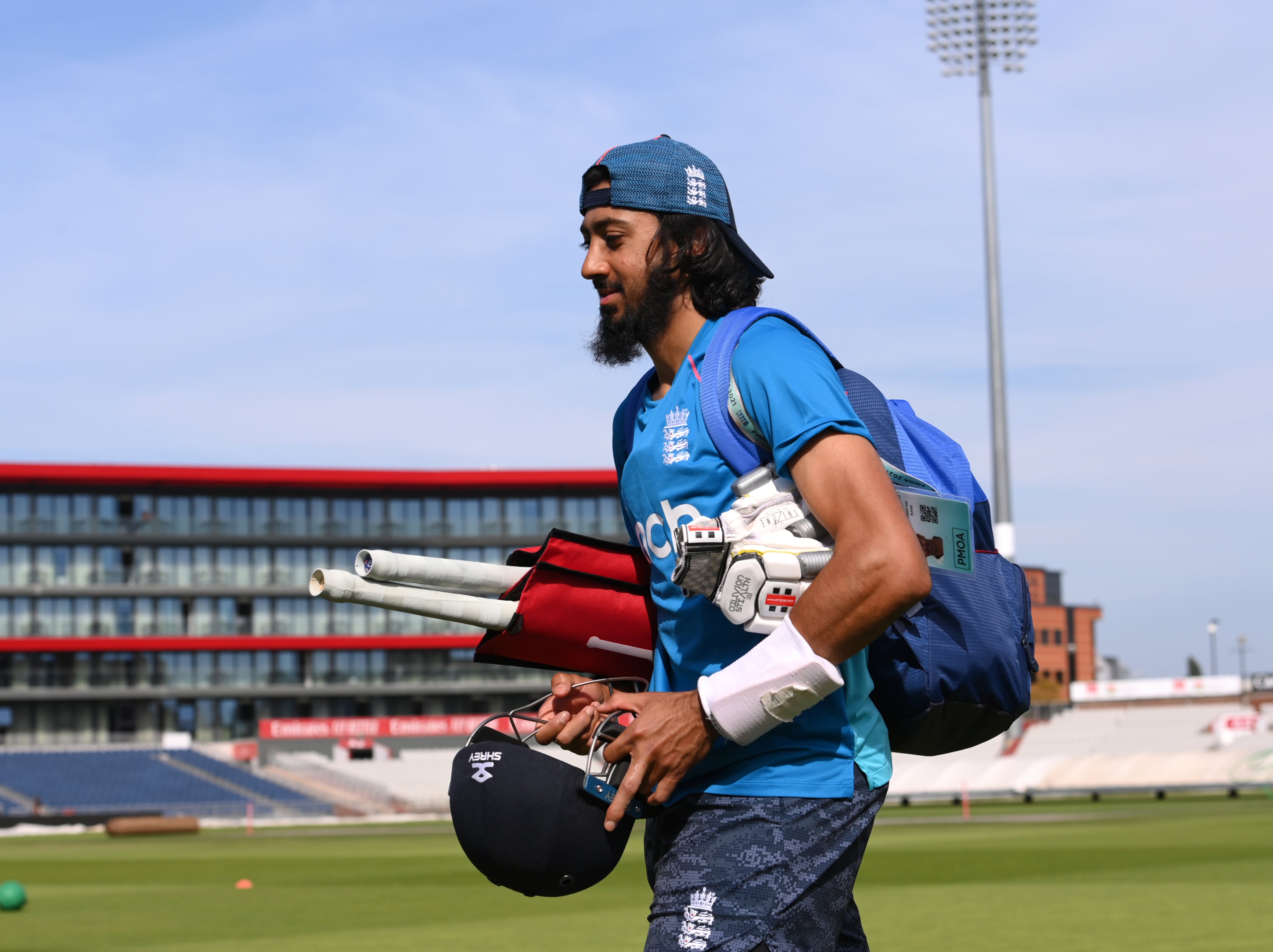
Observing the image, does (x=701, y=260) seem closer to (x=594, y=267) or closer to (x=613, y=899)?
(x=594, y=267)

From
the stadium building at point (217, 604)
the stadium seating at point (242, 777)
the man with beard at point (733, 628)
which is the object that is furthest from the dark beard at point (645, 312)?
the stadium building at point (217, 604)

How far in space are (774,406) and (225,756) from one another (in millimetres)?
75703

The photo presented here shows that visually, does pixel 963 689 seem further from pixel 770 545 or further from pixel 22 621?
pixel 22 621

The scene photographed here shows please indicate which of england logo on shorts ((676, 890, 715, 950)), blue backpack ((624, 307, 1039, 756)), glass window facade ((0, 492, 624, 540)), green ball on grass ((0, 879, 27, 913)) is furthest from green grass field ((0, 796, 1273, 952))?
glass window facade ((0, 492, 624, 540))

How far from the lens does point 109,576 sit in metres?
78.6

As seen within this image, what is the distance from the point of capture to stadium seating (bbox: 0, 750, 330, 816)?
2388 inches

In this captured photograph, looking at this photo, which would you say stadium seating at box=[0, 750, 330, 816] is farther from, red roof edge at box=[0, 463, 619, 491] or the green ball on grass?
the green ball on grass

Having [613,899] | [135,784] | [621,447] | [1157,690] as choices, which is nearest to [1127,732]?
[1157,690]

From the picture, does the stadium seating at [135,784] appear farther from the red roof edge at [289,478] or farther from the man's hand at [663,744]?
the man's hand at [663,744]

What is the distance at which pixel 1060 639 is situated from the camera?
114312mm

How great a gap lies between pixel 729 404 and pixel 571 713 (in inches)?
29.4

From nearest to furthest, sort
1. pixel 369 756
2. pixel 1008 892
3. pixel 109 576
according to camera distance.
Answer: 1. pixel 1008 892
2. pixel 369 756
3. pixel 109 576

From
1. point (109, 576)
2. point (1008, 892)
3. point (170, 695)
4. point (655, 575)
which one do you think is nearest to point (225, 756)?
point (170, 695)

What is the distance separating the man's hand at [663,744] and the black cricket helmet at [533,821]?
0.39 ft
